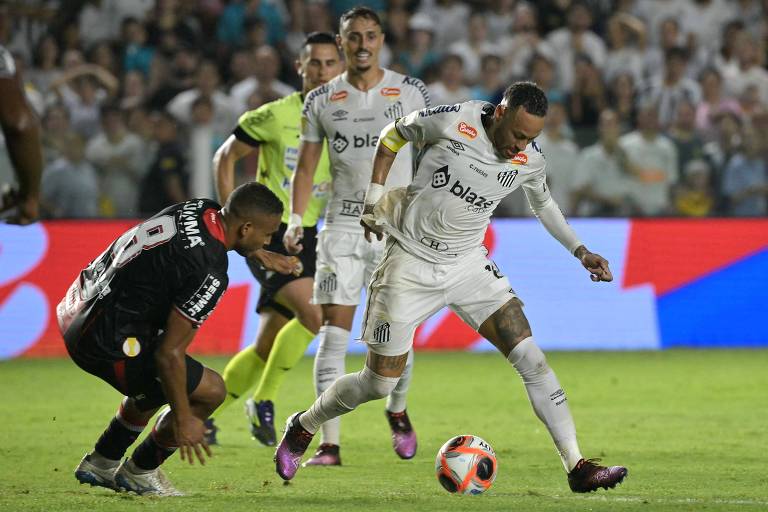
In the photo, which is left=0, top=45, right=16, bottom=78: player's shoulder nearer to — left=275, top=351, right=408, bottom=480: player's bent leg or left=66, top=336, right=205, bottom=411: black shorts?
left=66, top=336, right=205, bottom=411: black shorts

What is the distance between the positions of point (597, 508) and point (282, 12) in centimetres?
1258

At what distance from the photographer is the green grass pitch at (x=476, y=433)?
6.70 m

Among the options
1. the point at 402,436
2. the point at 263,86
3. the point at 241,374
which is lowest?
the point at 263,86

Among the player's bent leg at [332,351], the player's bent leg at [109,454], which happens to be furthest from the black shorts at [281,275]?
the player's bent leg at [109,454]

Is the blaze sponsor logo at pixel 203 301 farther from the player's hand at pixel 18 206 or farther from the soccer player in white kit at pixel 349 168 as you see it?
the soccer player in white kit at pixel 349 168

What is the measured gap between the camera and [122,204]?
46.1 feet

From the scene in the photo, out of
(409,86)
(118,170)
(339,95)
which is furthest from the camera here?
(118,170)

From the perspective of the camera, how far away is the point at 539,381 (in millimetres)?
7152

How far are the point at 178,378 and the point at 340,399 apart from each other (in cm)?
128

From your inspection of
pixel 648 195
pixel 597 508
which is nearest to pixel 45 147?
pixel 648 195

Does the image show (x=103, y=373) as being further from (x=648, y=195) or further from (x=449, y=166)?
(x=648, y=195)

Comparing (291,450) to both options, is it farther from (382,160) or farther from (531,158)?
(531,158)

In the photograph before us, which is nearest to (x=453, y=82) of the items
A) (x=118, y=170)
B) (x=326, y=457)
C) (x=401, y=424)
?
(x=118, y=170)

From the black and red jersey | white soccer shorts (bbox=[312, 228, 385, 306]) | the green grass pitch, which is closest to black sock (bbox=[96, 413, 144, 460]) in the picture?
the green grass pitch
